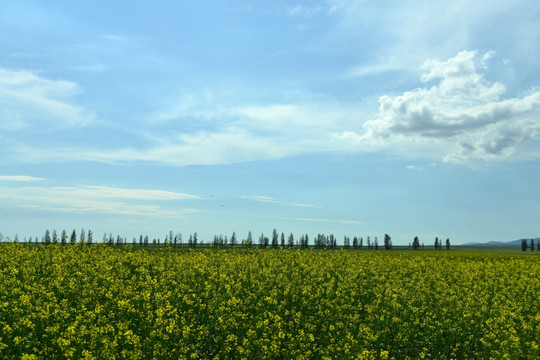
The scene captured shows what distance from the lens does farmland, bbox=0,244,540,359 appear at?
1031 cm

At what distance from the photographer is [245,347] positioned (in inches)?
412

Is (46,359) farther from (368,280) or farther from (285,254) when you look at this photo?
(285,254)

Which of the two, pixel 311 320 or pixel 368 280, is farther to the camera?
pixel 368 280

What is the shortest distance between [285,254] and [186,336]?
17.5m

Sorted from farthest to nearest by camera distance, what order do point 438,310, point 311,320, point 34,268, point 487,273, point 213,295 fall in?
point 487,273
point 34,268
point 438,310
point 213,295
point 311,320

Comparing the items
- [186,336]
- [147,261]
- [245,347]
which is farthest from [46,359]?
[147,261]

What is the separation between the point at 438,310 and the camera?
1584 centimetres

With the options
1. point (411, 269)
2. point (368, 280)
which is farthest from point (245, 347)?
point (411, 269)

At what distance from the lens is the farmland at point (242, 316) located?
10312mm

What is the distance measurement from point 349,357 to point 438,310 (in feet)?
24.4

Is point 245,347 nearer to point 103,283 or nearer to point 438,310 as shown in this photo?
point 103,283

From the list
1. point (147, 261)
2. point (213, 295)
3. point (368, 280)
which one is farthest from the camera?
point (147, 261)

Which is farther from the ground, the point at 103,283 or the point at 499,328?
the point at 103,283

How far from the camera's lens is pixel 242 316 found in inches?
488
